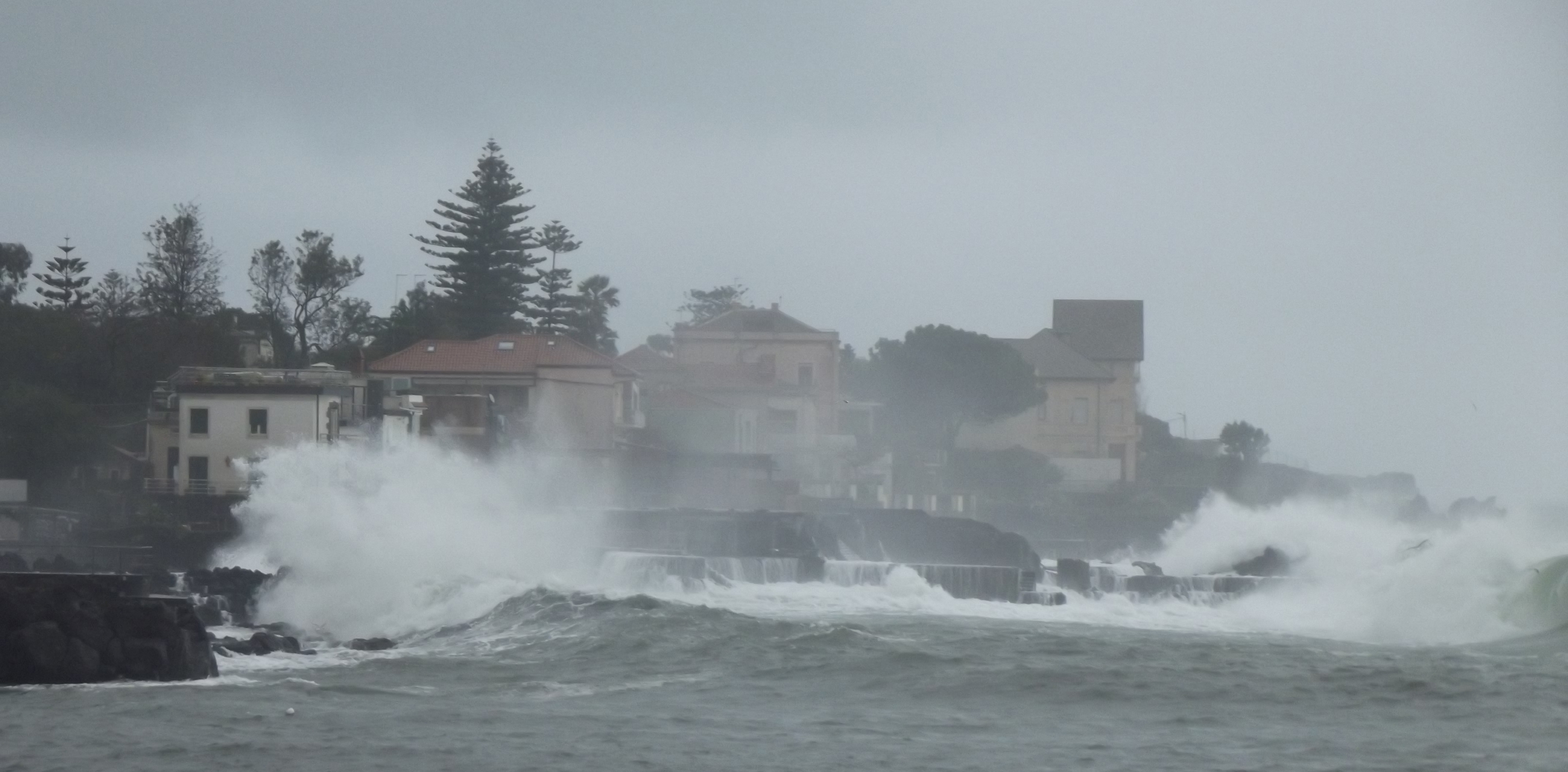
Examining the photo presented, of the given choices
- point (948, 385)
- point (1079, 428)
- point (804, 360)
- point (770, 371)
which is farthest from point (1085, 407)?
point (770, 371)

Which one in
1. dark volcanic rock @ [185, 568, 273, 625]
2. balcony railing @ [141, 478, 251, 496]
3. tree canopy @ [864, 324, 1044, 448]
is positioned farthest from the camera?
tree canopy @ [864, 324, 1044, 448]

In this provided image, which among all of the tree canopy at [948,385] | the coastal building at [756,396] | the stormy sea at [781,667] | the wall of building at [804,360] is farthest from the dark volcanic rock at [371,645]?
the tree canopy at [948,385]

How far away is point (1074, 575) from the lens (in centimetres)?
3641

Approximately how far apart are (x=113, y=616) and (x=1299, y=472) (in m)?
66.1

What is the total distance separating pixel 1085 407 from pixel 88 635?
5893cm

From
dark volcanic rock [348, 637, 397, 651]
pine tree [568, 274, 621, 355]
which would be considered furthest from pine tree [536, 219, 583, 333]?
dark volcanic rock [348, 637, 397, 651]

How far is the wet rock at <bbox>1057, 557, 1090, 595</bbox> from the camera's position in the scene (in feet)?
119

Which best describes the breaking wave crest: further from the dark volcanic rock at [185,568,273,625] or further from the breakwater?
the dark volcanic rock at [185,568,273,625]

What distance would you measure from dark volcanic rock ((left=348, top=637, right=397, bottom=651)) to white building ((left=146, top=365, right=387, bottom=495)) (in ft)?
60.3

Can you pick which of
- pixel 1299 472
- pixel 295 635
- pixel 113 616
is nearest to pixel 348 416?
pixel 295 635

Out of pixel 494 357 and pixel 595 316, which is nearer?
pixel 494 357

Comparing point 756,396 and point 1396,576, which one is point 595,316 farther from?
point 1396,576

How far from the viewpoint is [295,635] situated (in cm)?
2680

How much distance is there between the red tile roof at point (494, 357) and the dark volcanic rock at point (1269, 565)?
2266 centimetres
